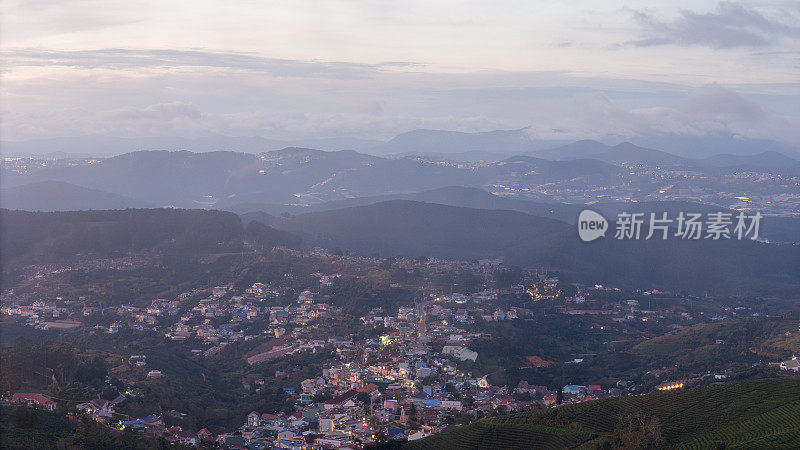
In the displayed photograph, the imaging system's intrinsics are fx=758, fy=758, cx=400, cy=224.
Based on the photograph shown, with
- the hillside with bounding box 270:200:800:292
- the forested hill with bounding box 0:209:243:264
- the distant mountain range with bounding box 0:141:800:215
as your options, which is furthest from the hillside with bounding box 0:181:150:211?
the forested hill with bounding box 0:209:243:264

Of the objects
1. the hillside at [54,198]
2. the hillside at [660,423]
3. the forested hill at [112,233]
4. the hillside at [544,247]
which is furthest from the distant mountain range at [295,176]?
the hillside at [660,423]

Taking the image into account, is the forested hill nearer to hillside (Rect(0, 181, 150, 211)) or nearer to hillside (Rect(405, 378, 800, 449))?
hillside (Rect(0, 181, 150, 211))

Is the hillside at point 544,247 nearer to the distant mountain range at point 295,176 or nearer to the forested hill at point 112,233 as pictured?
the forested hill at point 112,233

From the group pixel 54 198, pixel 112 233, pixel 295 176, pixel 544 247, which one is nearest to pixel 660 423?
pixel 112 233

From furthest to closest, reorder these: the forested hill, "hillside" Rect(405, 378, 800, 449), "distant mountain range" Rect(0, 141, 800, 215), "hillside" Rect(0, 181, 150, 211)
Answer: "distant mountain range" Rect(0, 141, 800, 215) → "hillside" Rect(0, 181, 150, 211) → the forested hill → "hillside" Rect(405, 378, 800, 449)

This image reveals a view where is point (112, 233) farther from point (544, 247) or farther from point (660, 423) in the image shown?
point (660, 423)
